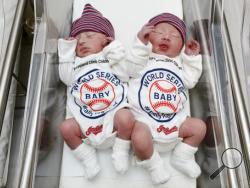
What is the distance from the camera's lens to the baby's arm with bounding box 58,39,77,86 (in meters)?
1.45

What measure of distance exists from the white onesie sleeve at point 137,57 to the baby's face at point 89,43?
0.16 m

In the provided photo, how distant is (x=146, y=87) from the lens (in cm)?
134

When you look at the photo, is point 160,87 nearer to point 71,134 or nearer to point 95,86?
point 95,86

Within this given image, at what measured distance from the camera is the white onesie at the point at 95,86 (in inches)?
50.3

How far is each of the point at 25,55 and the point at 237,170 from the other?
3.94 ft

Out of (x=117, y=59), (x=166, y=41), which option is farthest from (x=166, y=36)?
(x=117, y=59)

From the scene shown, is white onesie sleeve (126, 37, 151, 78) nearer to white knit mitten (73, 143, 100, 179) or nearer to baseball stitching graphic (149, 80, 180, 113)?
baseball stitching graphic (149, 80, 180, 113)

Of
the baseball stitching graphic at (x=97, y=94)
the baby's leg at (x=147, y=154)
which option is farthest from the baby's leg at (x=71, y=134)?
the baby's leg at (x=147, y=154)

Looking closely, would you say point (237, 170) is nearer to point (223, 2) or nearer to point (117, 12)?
point (223, 2)

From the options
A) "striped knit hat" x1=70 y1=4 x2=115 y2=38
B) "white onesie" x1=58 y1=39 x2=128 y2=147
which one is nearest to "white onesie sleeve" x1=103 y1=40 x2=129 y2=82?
"white onesie" x1=58 y1=39 x2=128 y2=147

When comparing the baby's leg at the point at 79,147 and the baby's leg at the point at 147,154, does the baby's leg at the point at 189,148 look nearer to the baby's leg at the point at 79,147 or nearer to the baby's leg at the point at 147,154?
the baby's leg at the point at 147,154

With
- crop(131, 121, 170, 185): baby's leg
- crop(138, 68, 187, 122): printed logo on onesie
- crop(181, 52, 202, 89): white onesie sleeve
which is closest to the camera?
crop(131, 121, 170, 185): baby's leg

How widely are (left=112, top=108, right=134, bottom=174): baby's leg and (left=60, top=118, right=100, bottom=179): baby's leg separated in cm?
→ 8

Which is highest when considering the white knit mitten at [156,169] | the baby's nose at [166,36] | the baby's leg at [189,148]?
the baby's nose at [166,36]
